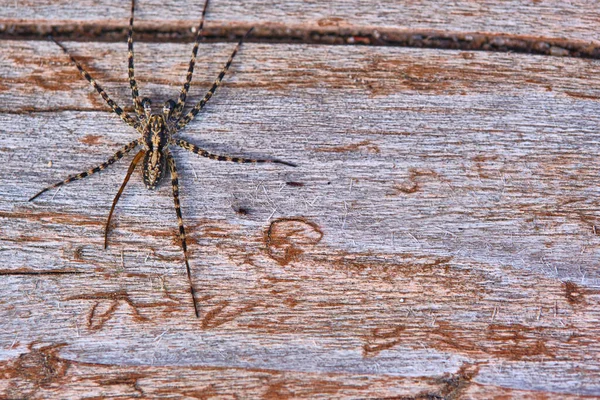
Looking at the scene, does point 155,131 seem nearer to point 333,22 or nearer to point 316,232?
point 316,232

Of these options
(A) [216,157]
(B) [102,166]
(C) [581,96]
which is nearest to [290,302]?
(A) [216,157]

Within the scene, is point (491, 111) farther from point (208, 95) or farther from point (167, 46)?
point (167, 46)

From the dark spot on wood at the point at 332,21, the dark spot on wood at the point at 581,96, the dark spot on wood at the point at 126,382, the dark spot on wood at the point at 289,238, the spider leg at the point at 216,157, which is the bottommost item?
the dark spot on wood at the point at 126,382

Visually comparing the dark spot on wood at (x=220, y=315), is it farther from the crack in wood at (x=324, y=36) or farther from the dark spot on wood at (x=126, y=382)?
the crack in wood at (x=324, y=36)

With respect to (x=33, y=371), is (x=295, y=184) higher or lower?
higher

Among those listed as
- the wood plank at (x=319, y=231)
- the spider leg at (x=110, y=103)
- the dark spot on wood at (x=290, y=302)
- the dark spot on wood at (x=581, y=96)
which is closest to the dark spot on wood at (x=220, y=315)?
the wood plank at (x=319, y=231)
